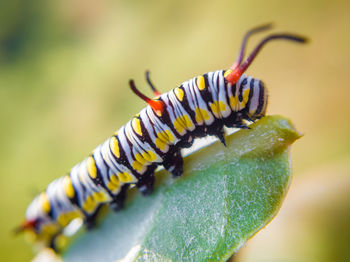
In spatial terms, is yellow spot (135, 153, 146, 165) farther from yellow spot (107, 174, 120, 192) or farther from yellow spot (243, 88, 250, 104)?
yellow spot (243, 88, 250, 104)

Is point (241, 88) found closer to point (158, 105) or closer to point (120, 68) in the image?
point (158, 105)

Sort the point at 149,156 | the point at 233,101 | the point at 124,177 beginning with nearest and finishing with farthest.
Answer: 1. the point at 233,101
2. the point at 149,156
3. the point at 124,177

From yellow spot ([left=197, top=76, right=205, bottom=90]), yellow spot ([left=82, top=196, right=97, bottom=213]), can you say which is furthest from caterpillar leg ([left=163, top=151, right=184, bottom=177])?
yellow spot ([left=82, top=196, right=97, bottom=213])

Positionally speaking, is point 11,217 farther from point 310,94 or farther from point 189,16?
point 310,94

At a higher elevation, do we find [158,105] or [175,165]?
[158,105]

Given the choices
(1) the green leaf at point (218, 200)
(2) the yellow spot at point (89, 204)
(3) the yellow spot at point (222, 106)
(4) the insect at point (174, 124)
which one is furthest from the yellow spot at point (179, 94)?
(2) the yellow spot at point (89, 204)

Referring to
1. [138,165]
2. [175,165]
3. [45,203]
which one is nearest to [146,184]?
[138,165]

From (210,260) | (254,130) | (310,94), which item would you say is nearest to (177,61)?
(310,94)

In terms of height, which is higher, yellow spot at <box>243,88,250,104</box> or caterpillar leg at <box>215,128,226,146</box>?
yellow spot at <box>243,88,250,104</box>
